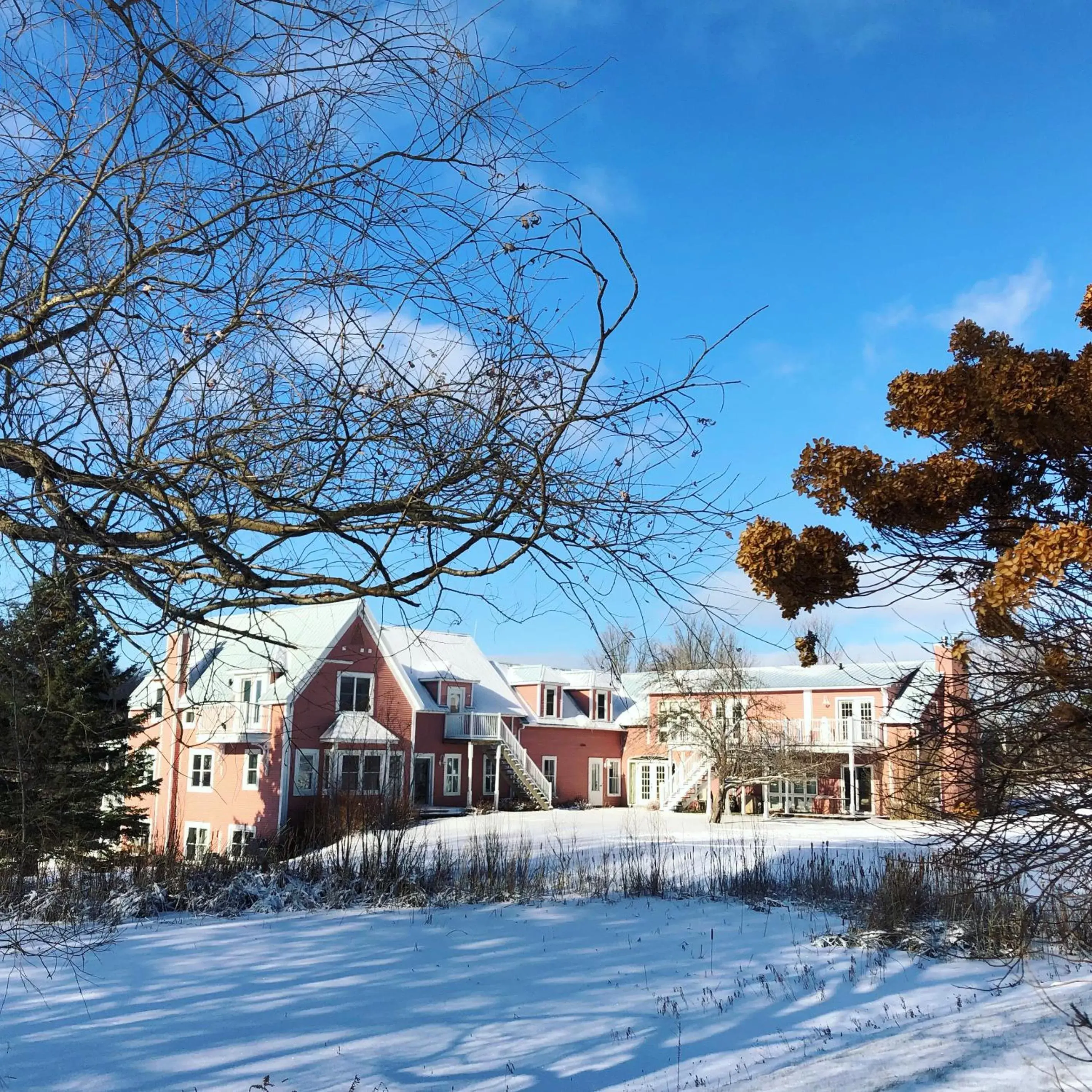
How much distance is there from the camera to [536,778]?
35.1 meters

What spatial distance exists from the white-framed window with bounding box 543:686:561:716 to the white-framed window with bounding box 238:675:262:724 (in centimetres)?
1300

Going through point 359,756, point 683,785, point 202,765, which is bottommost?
point 683,785

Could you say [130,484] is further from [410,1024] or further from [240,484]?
[410,1024]

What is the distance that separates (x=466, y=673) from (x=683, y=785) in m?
8.70

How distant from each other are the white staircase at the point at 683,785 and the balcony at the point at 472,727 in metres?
6.65

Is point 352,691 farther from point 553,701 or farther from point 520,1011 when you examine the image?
point 520,1011

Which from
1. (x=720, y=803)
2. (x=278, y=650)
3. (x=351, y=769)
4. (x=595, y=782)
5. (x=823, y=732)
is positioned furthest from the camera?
(x=595, y=782)

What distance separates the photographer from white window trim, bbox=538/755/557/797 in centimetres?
3781

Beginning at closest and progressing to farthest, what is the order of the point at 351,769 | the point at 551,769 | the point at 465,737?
the point at 351,769
the point at 465,737
the point at 551,769

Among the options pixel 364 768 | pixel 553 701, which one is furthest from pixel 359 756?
pixel 553 701

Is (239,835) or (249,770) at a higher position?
(249,770)

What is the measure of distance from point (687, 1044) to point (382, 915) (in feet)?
18.7

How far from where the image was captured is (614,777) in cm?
4056

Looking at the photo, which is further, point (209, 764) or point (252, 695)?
point (209, 764)
